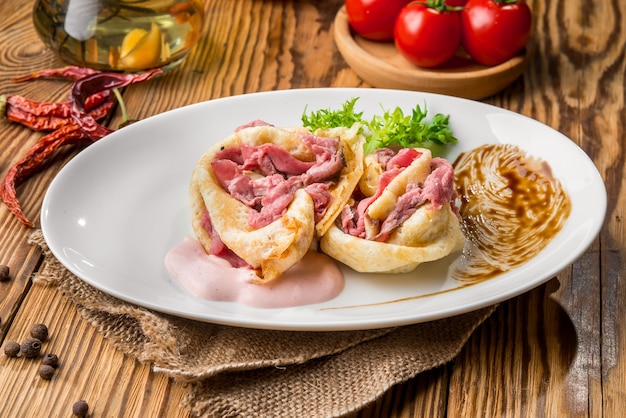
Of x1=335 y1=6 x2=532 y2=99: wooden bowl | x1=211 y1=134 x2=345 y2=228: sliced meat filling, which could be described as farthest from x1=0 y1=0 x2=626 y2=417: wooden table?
x1=211 y1=134 x2=345 y2=228: sliced meat filling

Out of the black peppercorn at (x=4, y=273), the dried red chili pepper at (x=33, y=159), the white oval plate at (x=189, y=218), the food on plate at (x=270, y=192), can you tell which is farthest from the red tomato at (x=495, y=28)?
the black peppercorn at (x=4, y=273)

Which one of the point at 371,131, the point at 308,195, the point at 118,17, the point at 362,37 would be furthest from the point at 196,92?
the point at 308,195

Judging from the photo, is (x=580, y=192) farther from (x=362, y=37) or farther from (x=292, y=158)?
(x=362, y=37)

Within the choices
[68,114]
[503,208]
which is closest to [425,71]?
[503,208]

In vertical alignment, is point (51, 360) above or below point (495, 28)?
below

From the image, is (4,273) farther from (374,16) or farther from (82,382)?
(374,16)

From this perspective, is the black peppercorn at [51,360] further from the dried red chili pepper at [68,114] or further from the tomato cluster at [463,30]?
the tomato cluster at [463,30]
